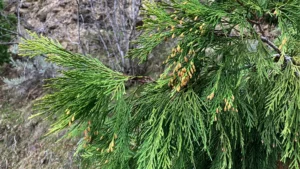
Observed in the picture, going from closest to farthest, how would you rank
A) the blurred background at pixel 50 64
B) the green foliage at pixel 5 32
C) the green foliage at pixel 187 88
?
1. the green foliage at pixel 187 88
2. the blurred background at pixel 50 64
3. the green foliage at pixel 5 32

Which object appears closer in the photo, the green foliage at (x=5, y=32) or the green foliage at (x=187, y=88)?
the green foliage at (x=187, y=88)

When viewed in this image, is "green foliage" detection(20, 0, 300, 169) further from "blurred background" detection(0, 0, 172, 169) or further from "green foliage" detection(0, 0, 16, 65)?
"green foliage" detection(0, 0, 16, 65)

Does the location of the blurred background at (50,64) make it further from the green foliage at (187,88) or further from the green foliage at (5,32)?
the green foliage at (187,88)

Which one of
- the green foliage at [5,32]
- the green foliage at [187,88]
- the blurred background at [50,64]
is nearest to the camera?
the green foliage at [187,88]

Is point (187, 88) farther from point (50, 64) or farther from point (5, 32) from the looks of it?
point (5, 32)

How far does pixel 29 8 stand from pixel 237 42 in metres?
6.03

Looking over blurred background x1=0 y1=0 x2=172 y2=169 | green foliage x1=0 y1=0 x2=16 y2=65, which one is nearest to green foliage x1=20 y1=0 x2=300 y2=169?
blurred background x1=0 y1=0 x2=172 y2=169

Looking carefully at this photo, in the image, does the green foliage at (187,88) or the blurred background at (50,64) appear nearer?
the green foliage at (187,88)

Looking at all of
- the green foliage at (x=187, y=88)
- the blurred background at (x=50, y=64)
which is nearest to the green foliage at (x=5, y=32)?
the blurred background at (x=50, y=64)

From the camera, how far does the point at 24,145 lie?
188 inches

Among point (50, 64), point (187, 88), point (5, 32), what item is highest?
point (187, 88)

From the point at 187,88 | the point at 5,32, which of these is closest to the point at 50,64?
the point at 5,32

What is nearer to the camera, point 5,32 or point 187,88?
point 187,88

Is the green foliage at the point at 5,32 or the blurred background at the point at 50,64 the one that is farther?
the green foliage at the point at 5,32
